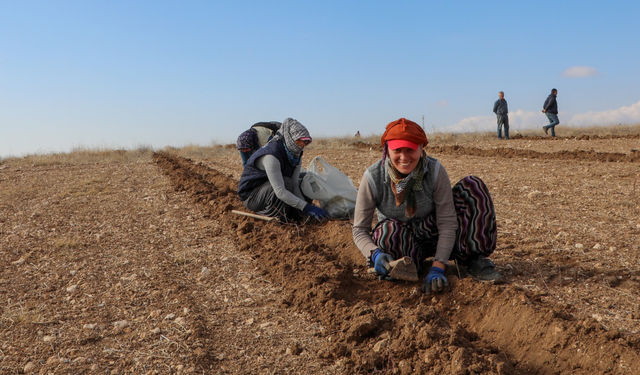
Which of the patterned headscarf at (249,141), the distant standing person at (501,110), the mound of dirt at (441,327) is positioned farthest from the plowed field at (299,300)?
the distant standing person at (501,110)

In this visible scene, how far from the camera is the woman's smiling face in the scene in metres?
3.01

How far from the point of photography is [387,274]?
3.34m

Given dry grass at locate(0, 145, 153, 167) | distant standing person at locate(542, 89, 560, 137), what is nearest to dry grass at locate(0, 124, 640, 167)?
dry grass at locate(0, 145, 153, 167)

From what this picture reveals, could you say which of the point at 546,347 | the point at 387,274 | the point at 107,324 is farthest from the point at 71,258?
the point at 546,347

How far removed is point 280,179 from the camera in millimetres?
4957

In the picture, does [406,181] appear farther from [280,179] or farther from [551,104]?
[551,104]

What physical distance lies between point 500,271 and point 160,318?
233 cm

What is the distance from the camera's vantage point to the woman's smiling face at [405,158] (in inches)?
119

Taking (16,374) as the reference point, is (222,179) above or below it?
above

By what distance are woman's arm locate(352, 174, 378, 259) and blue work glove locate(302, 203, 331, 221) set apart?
5.65ft

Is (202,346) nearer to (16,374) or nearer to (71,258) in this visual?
(16,374)

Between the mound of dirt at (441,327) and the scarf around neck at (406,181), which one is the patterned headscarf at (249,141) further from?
the scarf around neck at (406,181)

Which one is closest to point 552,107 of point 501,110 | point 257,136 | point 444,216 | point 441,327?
point 501,110

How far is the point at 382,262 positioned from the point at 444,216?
1.60ft
